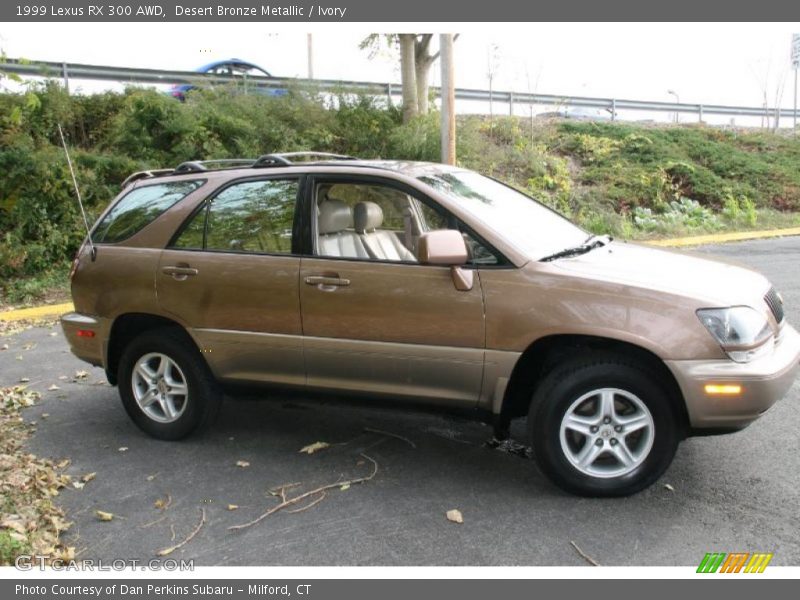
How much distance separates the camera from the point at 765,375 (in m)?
3.49

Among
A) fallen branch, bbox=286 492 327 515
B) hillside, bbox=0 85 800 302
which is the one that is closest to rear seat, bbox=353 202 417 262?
fallen branch, bbox=286 492 327 515

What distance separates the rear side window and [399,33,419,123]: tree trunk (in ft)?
32.1

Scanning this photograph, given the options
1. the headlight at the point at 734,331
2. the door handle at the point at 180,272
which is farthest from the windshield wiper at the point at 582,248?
Result: the door handle at the point at 180,272

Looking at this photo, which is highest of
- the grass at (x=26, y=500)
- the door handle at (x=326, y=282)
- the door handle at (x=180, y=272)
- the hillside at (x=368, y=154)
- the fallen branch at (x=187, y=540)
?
the hillside at (x=368, y=154)

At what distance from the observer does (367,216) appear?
451 centimetres

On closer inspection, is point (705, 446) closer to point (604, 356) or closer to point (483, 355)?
point (604, 356)

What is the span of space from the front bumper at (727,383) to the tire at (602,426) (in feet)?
0.47

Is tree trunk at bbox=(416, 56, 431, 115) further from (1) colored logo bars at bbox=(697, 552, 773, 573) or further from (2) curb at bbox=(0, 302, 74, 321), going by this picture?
(1) colored logo bars at bbox=(697, 552, 773, 573)

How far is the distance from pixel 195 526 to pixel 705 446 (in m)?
2.98

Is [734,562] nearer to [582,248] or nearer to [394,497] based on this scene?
[394,497]

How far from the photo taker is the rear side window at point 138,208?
487 cm

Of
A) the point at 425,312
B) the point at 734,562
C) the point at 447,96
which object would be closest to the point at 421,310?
the point at 425,312

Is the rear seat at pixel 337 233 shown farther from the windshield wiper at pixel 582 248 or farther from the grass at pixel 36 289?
the grass at pixel 36 289

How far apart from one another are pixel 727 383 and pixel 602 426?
63 cm
